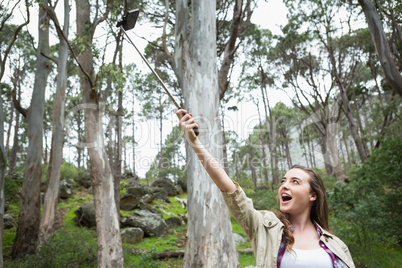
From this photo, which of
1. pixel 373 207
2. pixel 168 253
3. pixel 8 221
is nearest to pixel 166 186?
pixel 8 221

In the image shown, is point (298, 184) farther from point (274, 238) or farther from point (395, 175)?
point (395, 175)

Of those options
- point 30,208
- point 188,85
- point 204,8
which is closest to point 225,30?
point 204,8

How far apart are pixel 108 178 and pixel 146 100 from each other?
1770 cm

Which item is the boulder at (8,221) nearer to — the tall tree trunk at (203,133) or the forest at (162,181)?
the forest at (162,181)

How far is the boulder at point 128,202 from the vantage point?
37.9 feet

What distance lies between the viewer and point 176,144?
92.3 feet

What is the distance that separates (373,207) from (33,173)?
8281 millimetres

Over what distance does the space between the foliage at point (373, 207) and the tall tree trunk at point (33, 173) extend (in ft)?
23.9

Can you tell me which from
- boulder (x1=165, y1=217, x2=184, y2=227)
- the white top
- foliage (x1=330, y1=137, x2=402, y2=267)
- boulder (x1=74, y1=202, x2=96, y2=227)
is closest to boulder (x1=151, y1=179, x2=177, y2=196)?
boulder (x1=165, y1=217, x2=184, y2=227)

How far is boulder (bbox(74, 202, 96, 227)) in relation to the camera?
33.9 feet

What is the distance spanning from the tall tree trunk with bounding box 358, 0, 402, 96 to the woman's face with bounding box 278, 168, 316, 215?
6.23 metres

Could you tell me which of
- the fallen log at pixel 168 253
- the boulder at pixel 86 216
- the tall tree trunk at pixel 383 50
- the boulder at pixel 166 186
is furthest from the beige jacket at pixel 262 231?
the boulder at pixel 166 186

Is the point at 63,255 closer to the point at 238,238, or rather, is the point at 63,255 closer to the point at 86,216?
the point at 86,216

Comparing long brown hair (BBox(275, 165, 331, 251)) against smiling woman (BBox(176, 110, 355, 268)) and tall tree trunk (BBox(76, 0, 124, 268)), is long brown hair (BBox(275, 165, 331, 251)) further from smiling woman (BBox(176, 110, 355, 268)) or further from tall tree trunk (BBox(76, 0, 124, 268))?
tall tree trunk (BBox(76, 0, 124, 268))
